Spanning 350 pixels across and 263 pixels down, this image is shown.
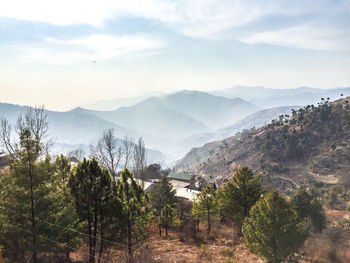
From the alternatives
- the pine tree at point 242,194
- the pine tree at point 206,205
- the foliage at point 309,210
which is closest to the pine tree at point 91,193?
the pine tree at point 242,194

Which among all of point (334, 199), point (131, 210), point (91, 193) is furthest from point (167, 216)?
point (334, 199)

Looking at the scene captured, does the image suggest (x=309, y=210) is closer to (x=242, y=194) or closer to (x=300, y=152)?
(x=242, y=194)

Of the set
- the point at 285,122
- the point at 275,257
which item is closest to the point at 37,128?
the point at 275,257

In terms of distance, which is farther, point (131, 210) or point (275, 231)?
point (275, 231)

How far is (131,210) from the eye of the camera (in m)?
16.0

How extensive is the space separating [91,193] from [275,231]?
40.0 feet

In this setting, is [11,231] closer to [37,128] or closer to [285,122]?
[37,128]

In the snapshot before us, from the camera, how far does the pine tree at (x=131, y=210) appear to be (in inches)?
618

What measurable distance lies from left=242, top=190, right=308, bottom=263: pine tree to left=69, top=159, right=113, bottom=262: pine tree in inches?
408

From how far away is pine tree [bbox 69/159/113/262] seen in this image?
14000 mm

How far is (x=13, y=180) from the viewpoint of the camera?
1283 cm

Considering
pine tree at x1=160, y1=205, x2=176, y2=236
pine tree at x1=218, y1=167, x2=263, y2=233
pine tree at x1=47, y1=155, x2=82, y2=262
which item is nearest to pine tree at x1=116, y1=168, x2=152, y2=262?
pine tree at x1=47, y1=155, x2=82, y2=262

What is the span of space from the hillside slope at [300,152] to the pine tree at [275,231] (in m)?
73.9

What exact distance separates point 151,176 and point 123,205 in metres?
62.7
